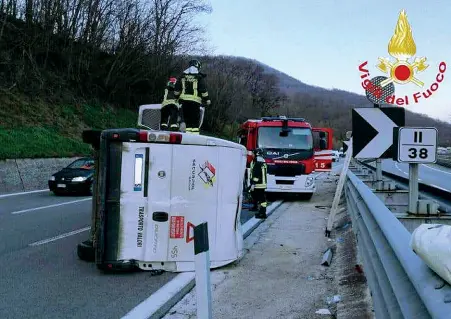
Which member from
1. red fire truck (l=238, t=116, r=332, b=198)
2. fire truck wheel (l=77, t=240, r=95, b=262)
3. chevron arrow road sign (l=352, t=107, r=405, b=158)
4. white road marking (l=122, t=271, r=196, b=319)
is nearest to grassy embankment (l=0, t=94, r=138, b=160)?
red fire truck (l=238, t=116, r=332, b=198)

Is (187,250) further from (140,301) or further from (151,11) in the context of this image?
(151,11)

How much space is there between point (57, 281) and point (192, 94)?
13.3 feet

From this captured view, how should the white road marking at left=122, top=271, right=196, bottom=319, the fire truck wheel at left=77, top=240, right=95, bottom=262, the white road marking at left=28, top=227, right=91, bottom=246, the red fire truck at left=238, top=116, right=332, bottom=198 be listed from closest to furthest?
the white road marking at left=122, top=271, right=196, bottom=319 < the fire truck wheel at left=77, top=240, right=95, bottom=262 < the white road marking at left=28, top=227, right=91, bottom=246 < the red fire truck at left=238, top=116, right=332, bottom=198

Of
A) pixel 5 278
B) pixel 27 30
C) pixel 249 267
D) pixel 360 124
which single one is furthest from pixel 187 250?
pixel 27 30

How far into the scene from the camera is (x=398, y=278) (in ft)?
9.43

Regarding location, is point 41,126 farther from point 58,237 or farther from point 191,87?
point 191,87

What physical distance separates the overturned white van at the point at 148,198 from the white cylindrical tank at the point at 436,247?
4.16 meters

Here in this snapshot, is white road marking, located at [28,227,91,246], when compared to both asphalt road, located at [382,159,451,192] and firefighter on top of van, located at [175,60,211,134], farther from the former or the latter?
asphalt road, located at [382,159,451,192]

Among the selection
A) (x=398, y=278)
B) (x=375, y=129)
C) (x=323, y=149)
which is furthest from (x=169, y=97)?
(x=323, y=149)

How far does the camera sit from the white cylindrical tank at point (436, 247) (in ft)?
6.61

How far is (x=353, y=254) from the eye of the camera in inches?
275

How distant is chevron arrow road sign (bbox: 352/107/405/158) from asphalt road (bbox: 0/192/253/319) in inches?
121

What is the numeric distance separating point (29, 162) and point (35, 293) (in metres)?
16.1

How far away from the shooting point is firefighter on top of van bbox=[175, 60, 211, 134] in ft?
28.5
